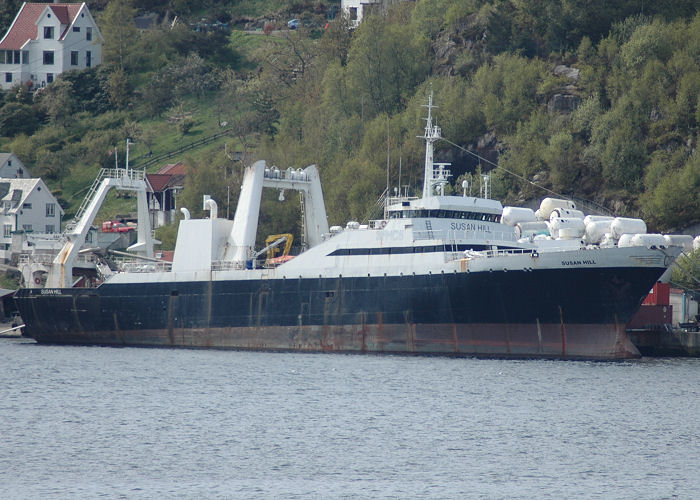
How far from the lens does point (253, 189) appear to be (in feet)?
195

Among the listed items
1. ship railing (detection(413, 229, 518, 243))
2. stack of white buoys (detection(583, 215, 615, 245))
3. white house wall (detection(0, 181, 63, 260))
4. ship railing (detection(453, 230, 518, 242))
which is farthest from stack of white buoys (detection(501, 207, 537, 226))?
white house wall (detection(0, 181, 63, 260))

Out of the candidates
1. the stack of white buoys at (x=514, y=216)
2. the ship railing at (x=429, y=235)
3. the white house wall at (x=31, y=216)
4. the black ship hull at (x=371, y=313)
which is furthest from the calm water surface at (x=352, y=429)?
the white house wall at (x=31, y=216)

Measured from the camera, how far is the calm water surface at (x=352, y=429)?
30.4 m

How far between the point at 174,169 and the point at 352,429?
6560 cm

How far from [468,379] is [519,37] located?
48512 mm

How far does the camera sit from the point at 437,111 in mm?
83438

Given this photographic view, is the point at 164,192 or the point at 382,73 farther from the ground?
the point at 382,73

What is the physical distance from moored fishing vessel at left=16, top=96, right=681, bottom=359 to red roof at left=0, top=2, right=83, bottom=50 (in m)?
64.8

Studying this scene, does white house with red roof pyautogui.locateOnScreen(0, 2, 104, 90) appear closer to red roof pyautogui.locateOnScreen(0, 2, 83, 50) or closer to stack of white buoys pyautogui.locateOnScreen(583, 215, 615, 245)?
red roof pyautogui.locateOnScreen(0, 2, 83, 50)

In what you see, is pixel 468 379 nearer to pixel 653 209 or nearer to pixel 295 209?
pixel 653 209

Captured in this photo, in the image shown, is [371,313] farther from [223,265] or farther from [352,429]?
[352,429]

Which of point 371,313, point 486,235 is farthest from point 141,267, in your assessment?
point 486,235

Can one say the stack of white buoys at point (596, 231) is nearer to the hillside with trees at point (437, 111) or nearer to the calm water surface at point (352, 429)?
the calm water surface at point (352, 429)

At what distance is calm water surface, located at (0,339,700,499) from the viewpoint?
99.7ft
